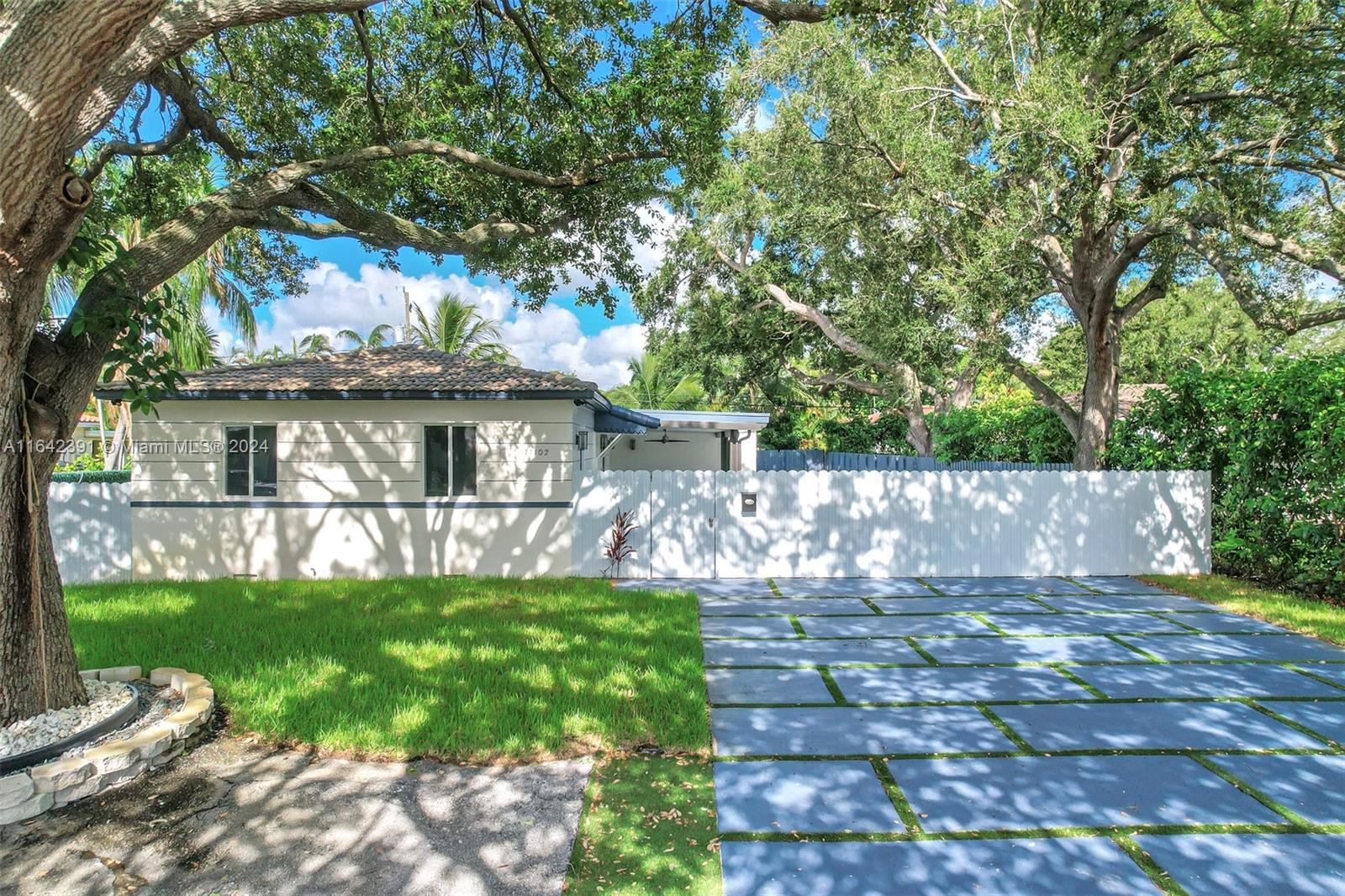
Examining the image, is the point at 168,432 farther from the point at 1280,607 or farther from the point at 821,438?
the point at 821,438

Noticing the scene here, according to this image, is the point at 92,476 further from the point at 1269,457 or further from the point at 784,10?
the point at 1269,457

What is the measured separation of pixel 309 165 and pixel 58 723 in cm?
482

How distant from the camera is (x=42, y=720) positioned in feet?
12.9

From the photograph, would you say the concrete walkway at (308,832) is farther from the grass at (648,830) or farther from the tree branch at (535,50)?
the tree branch at (535,50)

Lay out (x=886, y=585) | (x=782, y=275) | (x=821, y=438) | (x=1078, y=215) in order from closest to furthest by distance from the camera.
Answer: (x=886, y=585), (x=1078, y=215), (x=782, y=275), (x=821, y=438)

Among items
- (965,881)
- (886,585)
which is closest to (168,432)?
(886,585)

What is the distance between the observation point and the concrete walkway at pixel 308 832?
2.90m

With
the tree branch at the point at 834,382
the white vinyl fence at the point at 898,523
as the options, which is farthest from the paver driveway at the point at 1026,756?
the tree branch at the point at 834,382

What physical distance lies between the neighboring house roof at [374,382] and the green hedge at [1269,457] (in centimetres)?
855

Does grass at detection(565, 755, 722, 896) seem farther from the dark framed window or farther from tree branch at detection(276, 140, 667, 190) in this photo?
the dark framed window

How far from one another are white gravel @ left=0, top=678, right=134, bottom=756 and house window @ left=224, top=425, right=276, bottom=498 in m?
5.51

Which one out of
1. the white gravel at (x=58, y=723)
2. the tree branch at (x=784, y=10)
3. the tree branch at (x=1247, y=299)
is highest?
the tree branch at (x=784, y=10)

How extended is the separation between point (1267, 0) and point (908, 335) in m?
9.68

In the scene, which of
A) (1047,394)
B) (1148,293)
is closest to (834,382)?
(1047,394)
